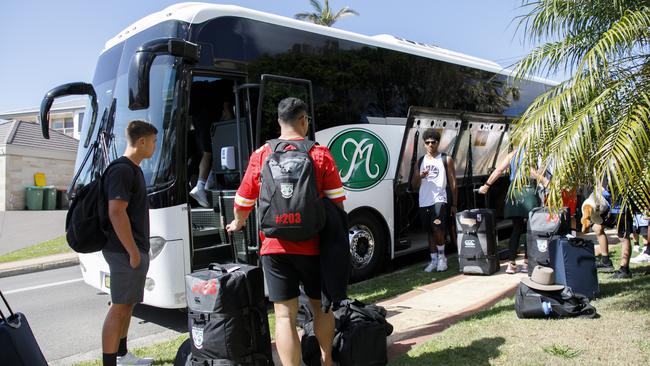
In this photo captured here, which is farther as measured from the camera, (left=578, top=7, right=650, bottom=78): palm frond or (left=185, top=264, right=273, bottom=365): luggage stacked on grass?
(left=578, top=7, right=650, bottom=78): palm frond

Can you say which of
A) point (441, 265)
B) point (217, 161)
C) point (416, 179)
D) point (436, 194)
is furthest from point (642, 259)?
point (217, 161)

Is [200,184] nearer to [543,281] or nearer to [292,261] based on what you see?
[292,261]

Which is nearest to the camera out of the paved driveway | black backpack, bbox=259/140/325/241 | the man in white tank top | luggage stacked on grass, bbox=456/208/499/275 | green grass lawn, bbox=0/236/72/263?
black backpack, bbox=259/140/325/241

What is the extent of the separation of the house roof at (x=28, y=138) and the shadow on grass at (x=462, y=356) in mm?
27469

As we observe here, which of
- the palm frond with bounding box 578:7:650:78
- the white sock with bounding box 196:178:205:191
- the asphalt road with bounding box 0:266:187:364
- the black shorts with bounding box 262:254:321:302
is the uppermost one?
the palm frond with bounding box 578:7:650:78

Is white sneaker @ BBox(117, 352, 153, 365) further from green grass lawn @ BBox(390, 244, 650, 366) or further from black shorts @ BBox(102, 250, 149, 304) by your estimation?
green grass lawn @ BBox(390, 244, 650, 366)

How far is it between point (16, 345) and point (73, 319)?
14.7ft

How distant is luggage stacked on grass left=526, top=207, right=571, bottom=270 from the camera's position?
607 cm

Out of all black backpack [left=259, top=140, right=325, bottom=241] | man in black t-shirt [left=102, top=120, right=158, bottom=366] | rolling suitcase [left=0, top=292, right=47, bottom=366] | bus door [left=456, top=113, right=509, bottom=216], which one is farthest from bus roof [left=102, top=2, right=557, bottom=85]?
rolling suitcase [left=0, top=292, right=47, bottom=366]

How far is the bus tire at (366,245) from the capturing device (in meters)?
7.12

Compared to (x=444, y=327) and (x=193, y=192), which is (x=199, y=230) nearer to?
(x=193, y=192)

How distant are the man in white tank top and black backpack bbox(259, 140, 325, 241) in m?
4.36

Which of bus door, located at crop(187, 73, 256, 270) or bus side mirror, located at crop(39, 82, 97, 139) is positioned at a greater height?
bus side mirror, located at crop(39, 82, 97, 139)

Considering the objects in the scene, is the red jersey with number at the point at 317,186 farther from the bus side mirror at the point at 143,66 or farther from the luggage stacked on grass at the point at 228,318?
the bus side mirror at the point at 143,66
